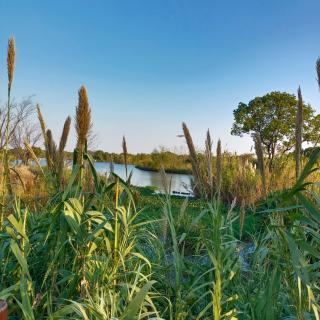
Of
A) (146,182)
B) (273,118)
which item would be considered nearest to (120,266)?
(146,182)

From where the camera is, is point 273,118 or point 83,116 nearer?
point 83,116

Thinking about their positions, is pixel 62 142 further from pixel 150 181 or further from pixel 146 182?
pixel 150 181

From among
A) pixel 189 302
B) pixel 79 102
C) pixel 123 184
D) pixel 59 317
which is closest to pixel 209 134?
pixel 123 184

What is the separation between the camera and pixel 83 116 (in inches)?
56.6

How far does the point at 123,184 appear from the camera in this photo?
1.80m

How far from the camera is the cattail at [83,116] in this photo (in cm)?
144

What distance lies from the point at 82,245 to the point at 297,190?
85 cm

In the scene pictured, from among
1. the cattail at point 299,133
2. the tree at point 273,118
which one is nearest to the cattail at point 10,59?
the cattail at point 299,133

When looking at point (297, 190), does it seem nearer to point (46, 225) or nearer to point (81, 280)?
point (81, 280)

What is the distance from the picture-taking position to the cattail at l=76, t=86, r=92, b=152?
4.72 ft

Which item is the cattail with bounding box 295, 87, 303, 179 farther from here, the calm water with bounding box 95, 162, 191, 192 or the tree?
the tree

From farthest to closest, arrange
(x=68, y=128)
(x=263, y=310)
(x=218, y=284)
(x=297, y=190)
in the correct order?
(x=68, y=128)
(x=263, y=310)
(x=218, y=284)
(x=297, y=190)

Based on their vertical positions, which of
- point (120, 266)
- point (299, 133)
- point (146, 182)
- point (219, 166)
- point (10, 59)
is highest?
point (10, 59)

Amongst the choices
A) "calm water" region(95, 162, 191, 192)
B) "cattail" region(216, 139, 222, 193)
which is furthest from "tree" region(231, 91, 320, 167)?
"cattail" region(216, 139, 222, 193)
